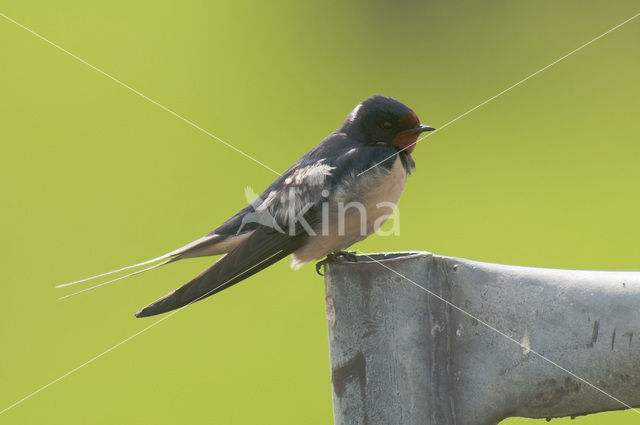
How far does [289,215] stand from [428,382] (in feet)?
2.98

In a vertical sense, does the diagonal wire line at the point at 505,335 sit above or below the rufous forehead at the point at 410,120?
below

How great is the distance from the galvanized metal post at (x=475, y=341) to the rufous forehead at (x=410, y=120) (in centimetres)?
93

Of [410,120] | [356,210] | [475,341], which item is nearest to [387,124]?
[410,120]

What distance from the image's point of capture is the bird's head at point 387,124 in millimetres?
2438

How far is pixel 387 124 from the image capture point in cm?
246

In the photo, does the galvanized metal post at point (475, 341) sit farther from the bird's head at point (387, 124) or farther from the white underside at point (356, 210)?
the bird's head at point (387, 124)

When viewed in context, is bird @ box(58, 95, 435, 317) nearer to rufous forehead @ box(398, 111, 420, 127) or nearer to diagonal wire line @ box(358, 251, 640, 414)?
rufous forehead @ box(398, 111, 420, 127)

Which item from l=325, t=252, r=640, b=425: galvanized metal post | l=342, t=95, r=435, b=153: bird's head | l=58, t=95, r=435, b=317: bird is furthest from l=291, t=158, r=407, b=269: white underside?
l=325, t=252, r=640, b=425: galvanized metal post

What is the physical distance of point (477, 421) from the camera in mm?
1532

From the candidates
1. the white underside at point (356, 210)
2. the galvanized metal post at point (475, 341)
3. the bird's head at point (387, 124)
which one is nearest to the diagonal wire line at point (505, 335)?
the galvanized metal post at point (475, 341)

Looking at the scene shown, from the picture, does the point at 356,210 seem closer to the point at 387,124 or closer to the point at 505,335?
the point at 387,124

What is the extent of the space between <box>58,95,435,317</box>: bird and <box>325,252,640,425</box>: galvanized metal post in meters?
0.69

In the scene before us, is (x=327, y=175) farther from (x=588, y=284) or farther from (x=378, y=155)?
(x=588, y=284)

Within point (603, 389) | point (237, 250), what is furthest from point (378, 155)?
point (603, 389)
